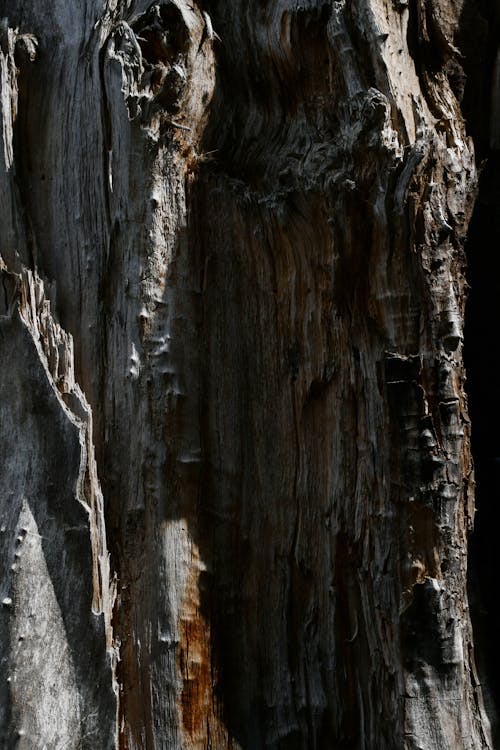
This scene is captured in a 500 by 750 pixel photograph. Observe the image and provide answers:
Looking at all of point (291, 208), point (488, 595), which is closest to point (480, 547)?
point (488, 595)

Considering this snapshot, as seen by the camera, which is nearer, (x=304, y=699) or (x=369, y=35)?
(x=304, y=699)

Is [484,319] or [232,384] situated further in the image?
[484,319]

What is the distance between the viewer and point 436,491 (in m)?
1.67

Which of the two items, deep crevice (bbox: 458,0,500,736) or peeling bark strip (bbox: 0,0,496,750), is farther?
deep crevice (bbox: 458,0,500,736)

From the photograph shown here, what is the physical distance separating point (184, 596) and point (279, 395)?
46 cm

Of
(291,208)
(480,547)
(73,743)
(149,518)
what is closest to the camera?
(73,743)

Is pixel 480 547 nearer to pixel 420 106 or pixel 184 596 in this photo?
pixel 184 596

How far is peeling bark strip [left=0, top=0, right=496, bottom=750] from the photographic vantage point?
5.39ft

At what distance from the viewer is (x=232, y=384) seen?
1.81 meters

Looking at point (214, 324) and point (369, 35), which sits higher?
point (369, 35)

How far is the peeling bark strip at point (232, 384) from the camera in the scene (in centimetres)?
164

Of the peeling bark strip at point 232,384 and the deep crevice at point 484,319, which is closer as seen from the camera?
the peeling bark strip at point 232,384

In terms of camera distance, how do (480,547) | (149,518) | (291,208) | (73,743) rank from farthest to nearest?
(480,547) → (291,208) → (149,518) → (73,743)

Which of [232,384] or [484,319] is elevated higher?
[484,319]
